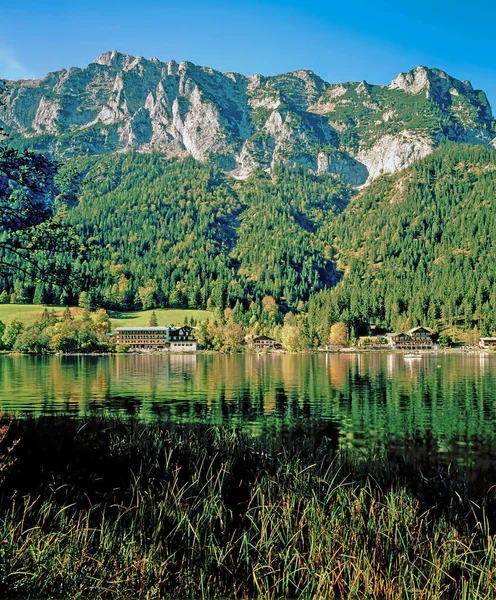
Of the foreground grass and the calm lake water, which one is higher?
the foreground grass

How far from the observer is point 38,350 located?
631 ft

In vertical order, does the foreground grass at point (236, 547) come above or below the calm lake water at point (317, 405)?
above

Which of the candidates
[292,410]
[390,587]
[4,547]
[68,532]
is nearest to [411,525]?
[390,587]

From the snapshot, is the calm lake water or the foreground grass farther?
the calm lake water

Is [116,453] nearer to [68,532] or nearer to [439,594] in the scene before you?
[68,532]

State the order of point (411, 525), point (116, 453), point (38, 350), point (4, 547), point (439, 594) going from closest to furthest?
1. point (439, 594)
2. point (4, 547)
3. point (411, 525)
4. point (116, 453)
5. point (38, 350)

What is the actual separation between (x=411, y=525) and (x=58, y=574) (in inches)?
269

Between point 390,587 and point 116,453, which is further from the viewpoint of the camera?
point 116,453

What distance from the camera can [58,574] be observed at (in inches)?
355

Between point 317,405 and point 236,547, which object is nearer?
point 236,547

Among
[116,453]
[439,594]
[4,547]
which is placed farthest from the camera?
[116,453]

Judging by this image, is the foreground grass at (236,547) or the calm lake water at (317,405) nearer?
the foreground grass at (236,547)

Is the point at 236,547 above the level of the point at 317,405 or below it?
above

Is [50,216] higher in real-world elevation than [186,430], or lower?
higher
